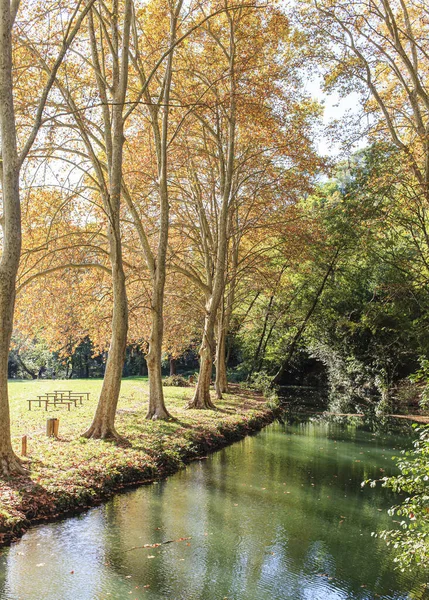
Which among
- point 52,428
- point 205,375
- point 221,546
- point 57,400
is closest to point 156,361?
point 52,428

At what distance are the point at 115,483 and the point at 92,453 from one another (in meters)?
1.21

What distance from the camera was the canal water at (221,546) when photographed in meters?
6.80

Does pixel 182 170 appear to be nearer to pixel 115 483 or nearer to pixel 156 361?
pixel 156 361

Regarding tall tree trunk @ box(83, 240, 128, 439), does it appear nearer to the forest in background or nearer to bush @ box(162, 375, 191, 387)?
the forest in background

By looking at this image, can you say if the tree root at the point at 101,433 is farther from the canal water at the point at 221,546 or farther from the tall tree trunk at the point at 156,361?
the tall tree trunk at the point at 156,361

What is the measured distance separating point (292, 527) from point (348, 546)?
3.73 ft

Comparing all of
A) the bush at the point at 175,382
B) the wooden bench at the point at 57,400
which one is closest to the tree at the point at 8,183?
the wooden bench at the point at 57,400

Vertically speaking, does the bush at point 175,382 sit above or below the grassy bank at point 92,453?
above

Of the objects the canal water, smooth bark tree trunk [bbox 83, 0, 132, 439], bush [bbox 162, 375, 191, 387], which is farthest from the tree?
bush [bbox 162, 375, 191, 387]

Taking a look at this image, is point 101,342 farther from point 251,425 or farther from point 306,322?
point 306,322

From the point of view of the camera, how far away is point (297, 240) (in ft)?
75.4

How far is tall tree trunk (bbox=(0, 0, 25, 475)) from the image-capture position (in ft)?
30.0

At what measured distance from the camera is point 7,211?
9.34 meters

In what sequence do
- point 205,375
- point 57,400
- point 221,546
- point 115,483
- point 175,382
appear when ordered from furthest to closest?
point 175,382, point 57,400, point 205,375, point 115,483, point 221,546
